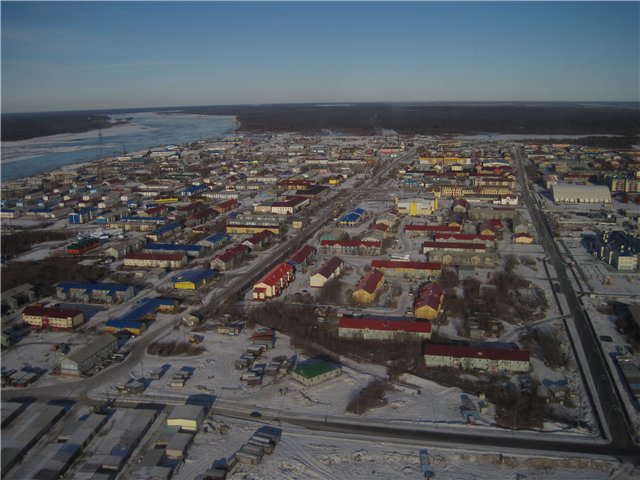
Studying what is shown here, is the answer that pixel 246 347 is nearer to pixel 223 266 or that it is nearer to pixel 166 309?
pixel 166 309

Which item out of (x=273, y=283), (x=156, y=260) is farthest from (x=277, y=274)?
(x=156, y=260)

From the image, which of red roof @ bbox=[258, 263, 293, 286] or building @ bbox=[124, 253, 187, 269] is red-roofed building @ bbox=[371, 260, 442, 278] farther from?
building @ bbox=[124, 253, 187, 269]

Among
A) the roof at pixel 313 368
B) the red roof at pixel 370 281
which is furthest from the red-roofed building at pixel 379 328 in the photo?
the red roof at pixel 370 281

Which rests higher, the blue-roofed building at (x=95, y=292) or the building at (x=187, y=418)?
the blue-roofed building at (x=95, y=292)

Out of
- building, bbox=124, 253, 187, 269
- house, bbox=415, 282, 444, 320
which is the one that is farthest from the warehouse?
building, bbox=124, 253, 187, 269

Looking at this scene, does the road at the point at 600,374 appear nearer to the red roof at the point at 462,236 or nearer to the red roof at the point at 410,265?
the red roof at the point at 462,236
